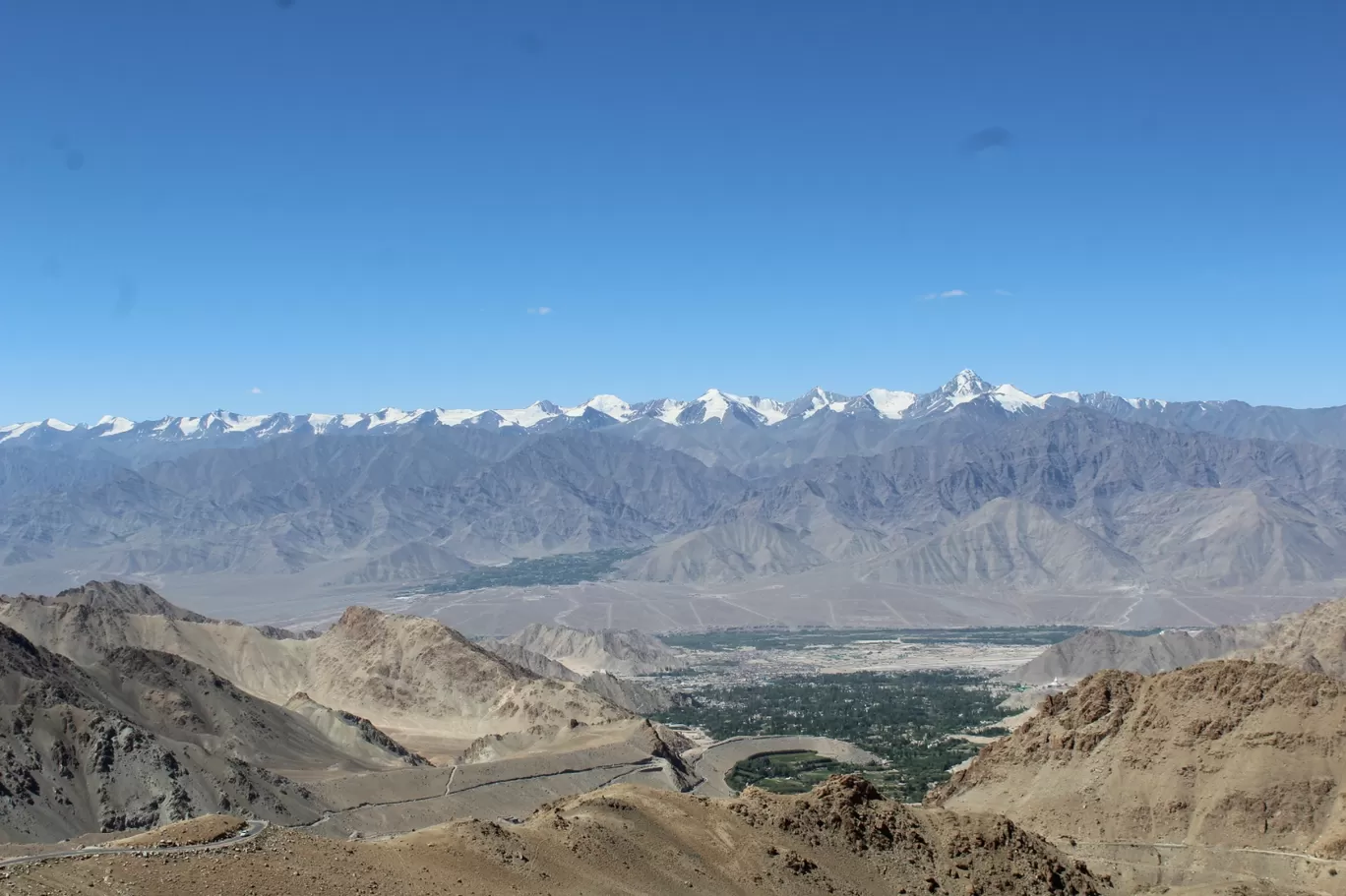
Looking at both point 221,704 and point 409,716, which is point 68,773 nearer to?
point 221,704

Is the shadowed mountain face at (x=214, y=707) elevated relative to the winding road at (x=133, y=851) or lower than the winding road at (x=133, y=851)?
lower

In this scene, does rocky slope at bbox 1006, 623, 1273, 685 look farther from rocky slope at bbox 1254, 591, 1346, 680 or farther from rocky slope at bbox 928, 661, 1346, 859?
rocky slope at bbox 928, 661, 1346, 859

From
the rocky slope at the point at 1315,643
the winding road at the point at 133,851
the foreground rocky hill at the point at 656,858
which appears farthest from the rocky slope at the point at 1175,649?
the winding road at the point at 133,851

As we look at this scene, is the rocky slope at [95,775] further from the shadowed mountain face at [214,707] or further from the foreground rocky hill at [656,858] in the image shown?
the foreground rocky hill at [656,858]

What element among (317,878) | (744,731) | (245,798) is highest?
(317,878)

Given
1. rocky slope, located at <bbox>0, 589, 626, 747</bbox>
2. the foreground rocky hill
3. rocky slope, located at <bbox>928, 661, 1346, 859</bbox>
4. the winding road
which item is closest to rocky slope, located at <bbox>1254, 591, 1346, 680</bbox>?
rocky slope, located at <bbox>928, 661, 1346, 859</bbox>

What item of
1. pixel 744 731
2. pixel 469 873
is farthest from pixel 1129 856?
pixel 744 731
